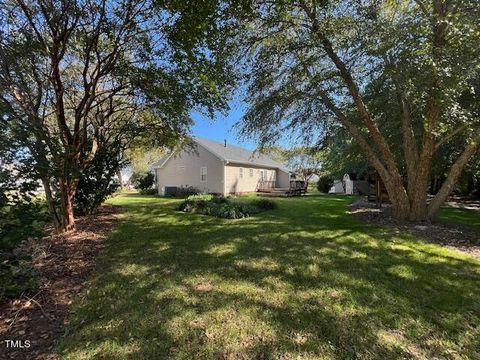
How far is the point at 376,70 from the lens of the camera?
8.67 meters

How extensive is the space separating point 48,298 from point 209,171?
62.2 feet

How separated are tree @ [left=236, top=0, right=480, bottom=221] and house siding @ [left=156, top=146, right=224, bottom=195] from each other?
11937 mm

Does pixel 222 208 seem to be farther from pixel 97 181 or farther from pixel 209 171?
pixel 209 171

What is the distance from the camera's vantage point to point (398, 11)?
9.07 m

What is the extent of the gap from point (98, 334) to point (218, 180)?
19.2m

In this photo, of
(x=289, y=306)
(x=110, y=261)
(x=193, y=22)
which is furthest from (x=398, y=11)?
(x=110, y=261)

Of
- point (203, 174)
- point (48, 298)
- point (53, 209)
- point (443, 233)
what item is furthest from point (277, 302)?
point (203, 174)

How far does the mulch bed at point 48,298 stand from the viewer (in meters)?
3.17

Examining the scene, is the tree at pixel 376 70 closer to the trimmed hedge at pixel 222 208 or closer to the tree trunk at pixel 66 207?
the trimmed hedge at pixel 222 208

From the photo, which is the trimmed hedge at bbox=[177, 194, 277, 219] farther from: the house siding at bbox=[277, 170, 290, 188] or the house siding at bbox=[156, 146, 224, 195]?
the house siding at bbox=[277, 170, 290, 188]

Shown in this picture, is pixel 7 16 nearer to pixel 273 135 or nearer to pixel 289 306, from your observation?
pixel 273 135

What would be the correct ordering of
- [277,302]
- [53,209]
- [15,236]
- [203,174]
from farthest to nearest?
[203,174] < [53,209] < [277,302] < [15,236]

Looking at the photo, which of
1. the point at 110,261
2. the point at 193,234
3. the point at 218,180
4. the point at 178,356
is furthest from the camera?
the point at 218,180

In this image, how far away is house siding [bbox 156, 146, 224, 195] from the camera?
2248 cm
